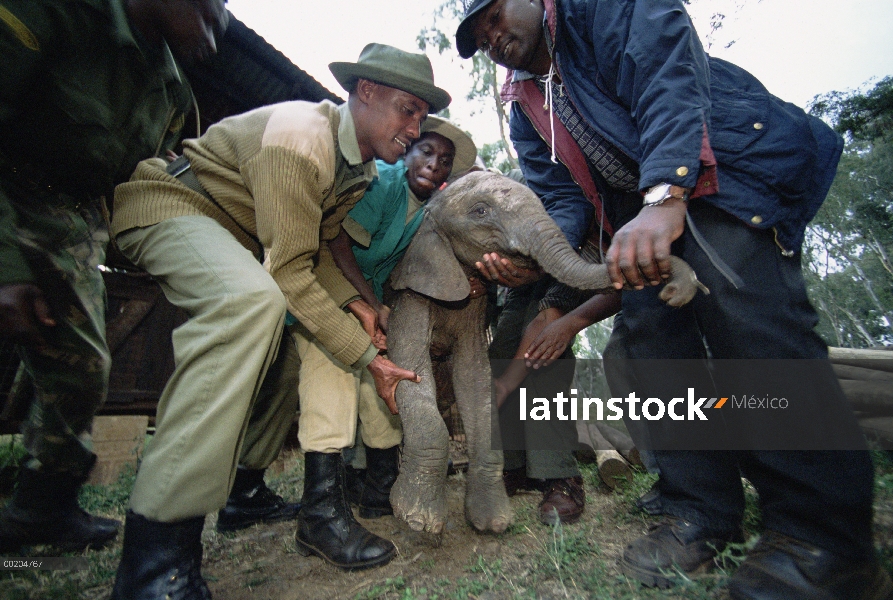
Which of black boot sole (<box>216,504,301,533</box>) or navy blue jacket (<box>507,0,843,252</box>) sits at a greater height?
navy blue jacket (<box>507,0,843,252</box>)

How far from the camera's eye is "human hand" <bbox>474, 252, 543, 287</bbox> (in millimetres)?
2936

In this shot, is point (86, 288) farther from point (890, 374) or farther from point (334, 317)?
point (890, 374)

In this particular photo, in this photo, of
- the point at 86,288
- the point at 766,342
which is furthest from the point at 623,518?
the point at 86,288

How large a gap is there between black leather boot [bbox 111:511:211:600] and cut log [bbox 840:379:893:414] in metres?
4.96

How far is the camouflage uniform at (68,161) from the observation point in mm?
1932

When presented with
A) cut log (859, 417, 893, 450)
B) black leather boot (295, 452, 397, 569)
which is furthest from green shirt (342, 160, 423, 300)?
cut log (859, 417, 893, 450)

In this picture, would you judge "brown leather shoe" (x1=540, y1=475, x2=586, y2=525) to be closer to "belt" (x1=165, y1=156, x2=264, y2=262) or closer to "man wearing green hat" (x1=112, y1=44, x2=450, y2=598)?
"man wearing green hat" (x1=112, y1=44, x2=450, y2=598)

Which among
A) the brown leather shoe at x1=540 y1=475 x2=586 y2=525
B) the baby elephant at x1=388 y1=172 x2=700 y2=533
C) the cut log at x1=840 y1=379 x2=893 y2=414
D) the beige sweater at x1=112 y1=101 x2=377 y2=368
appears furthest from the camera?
the cut log at x1=840 y1=379 x2=893 y2=414

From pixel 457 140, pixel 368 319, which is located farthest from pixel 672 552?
pixel 457 140

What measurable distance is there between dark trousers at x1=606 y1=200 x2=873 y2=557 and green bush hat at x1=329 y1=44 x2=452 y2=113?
1539 millimetres

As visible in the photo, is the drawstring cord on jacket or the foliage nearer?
the drawstring cord on jacket

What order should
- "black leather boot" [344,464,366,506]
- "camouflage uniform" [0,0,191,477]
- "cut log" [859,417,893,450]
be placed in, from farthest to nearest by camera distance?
"cut log" [859,417,893,450] < "black leather boot" [344,464,366,506] < "camouflage uniform" [0,0,191,477]

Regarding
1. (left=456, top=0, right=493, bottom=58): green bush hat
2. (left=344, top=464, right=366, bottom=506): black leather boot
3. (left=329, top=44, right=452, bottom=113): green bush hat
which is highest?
(left=456, top=0, right=493, bottom=58): green bush hat

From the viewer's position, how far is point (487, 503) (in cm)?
271
